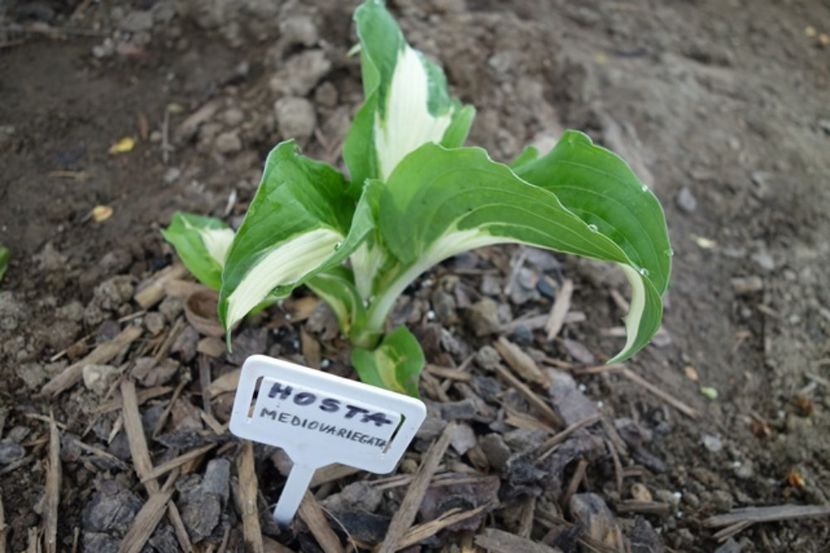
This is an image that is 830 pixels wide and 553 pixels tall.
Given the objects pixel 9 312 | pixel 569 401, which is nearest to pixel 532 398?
pixel 569 401

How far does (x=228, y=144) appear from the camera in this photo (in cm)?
188

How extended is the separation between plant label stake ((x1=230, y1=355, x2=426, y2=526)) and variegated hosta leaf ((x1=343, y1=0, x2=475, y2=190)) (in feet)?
1.58

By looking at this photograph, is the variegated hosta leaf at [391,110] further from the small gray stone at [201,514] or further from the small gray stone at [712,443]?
the small gray stone at [712,443]

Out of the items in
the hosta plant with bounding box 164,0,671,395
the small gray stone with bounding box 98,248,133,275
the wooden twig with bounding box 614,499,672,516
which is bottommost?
the wooden twig with bounding box 614,499,672,516

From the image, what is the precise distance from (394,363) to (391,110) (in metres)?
0.49

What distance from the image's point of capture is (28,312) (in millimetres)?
1463

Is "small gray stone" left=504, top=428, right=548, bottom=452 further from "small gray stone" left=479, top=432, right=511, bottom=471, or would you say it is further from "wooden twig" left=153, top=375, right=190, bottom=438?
"wooden twig" left=153, top=375, right=190, bottom=438

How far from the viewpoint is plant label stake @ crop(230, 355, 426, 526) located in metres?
0.92

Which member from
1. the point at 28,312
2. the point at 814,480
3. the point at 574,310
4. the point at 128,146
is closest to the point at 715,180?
the point at 574,310

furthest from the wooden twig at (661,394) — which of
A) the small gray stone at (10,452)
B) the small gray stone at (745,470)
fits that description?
the small gray stone at (10,452)

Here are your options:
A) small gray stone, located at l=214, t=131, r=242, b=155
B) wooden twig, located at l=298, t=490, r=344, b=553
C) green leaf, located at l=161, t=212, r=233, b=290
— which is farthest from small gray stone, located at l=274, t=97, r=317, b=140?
wooden twig, located at l=298, t=490, r=344, b=553

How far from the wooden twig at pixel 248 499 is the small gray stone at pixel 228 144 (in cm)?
88

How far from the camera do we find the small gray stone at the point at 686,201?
2127 millimetres

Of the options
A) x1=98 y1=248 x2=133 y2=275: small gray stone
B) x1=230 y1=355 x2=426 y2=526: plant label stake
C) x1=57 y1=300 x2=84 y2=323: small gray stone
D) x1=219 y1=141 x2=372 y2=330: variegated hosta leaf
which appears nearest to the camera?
x1=230 y1=355 x2=426 y2=526: plant label stake
